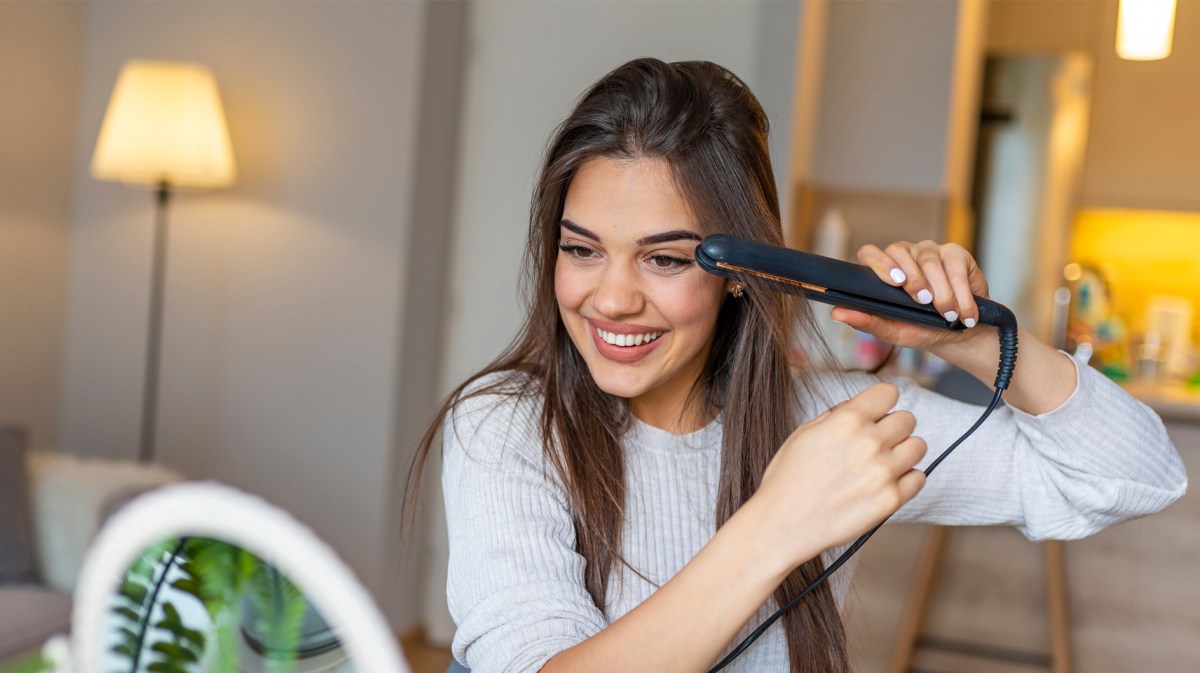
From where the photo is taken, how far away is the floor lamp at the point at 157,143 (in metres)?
1.12

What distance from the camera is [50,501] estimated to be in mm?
1311

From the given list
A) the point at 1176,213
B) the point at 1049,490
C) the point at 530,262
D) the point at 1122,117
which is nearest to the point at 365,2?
the point at 530,262

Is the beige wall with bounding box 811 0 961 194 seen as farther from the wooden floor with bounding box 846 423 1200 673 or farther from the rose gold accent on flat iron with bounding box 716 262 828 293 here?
the rose gold accent on flat iron with bounding box 716 262 828 293

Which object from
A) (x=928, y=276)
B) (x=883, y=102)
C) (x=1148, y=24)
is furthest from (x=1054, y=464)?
(x=883, y=102)

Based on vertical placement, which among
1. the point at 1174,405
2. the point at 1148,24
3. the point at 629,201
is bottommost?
the point at 1174,405

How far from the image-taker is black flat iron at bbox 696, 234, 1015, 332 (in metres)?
0.46

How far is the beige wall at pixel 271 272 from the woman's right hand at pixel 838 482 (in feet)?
2.47

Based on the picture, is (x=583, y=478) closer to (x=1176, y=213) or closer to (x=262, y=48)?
(x=262, y=48)

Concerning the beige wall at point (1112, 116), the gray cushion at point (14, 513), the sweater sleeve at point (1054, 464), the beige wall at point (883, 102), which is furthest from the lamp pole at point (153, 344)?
the beige wall at point (1112, 116)

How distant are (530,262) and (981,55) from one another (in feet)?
6.34

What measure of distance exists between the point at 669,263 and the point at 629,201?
39 mm

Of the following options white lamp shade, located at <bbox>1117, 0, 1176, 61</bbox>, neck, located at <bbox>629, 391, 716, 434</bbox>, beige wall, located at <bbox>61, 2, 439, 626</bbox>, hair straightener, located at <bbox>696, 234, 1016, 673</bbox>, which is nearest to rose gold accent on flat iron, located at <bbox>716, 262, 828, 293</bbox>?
hair straightener, located at <bbox>696, 234, 1016, 673</bbox>

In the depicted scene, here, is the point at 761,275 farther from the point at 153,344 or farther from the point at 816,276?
the point at 153,344

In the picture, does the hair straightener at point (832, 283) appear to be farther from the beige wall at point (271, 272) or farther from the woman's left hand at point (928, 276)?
the beige wall at point (271, 272)
